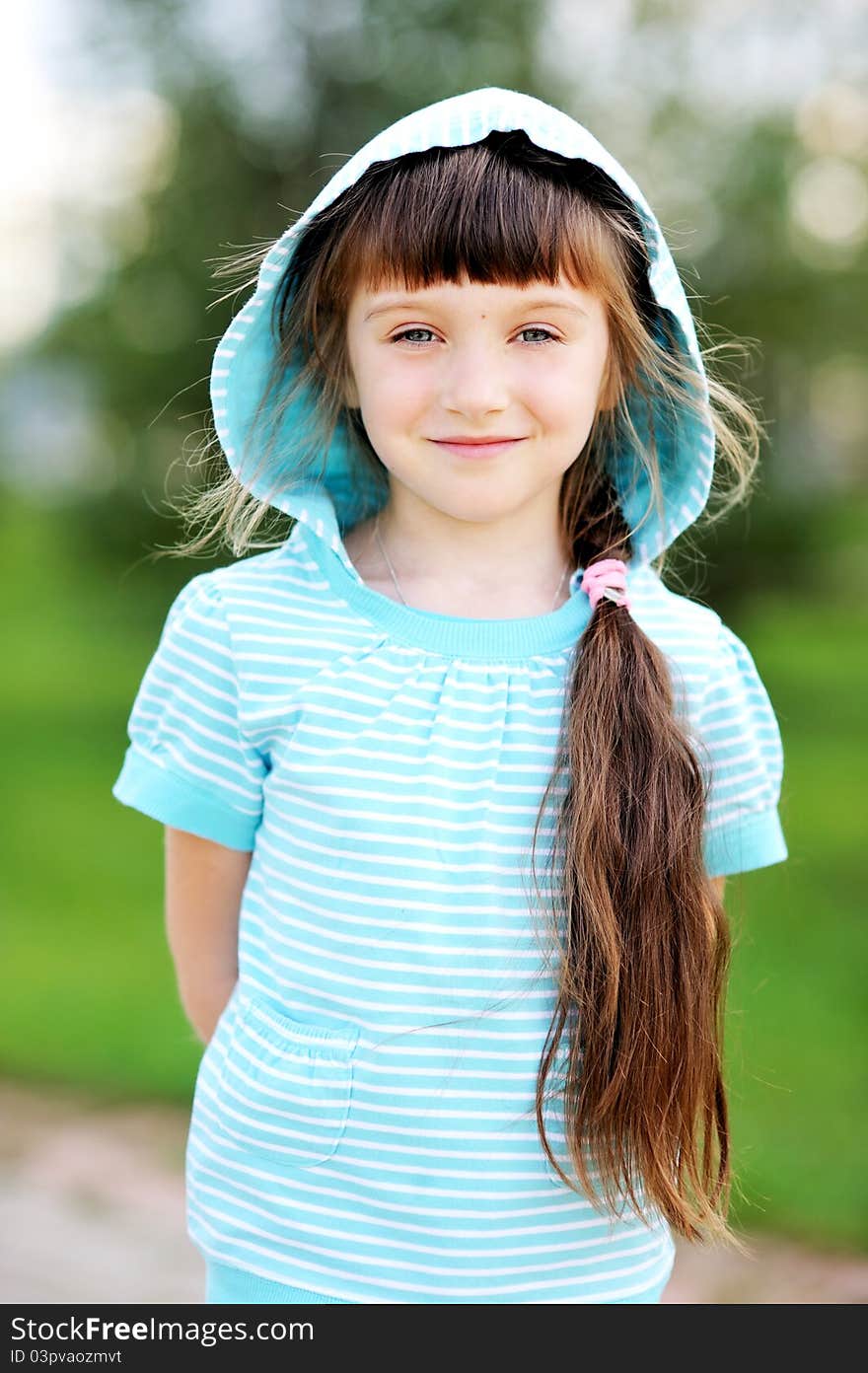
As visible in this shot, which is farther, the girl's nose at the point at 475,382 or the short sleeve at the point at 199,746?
the short sleeve at the point at 199,746

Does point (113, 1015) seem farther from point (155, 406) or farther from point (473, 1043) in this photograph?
point (155, 406)

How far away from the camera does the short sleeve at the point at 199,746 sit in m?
1.66

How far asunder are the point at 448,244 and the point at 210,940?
3.09ft

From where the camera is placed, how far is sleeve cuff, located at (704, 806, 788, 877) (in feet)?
5.61

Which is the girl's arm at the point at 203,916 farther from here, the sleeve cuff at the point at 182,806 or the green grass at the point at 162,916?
the green grass at the point at 162,916

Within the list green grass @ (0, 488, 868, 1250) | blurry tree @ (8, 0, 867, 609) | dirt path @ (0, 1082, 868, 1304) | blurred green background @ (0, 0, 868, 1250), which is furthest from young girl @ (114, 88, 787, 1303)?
blurry tree @ (8, 0, 867, 609)

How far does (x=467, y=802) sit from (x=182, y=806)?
36 cm

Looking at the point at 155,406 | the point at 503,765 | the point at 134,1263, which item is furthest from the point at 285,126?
the point at 503,765

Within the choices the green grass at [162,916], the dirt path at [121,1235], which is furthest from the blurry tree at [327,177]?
the dirt path at [121,1235]

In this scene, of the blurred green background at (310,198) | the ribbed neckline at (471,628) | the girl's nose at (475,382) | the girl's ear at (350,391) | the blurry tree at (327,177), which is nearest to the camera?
the girl's nose at (475,382)

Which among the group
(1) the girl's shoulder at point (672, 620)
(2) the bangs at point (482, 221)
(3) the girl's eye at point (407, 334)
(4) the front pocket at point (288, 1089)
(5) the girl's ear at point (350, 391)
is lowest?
(4) the front pocket at point (288, 1089)

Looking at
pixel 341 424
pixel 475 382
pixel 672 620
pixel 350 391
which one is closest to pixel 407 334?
pixel 475 382

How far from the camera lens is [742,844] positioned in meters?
1.72

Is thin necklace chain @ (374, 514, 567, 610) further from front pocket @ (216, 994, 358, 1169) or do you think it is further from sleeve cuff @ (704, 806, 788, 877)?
front pocket @ (216, 994, 358, 1169)
